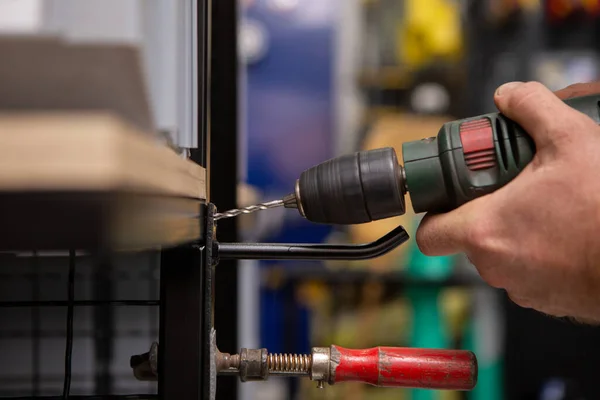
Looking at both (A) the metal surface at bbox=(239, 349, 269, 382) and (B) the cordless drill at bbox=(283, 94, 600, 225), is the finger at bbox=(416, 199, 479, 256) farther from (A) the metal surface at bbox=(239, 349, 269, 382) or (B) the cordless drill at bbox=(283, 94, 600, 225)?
(A) the metal surface at bbox=(239, 349, 269, 382)

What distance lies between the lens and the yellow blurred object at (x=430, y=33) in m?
1.76

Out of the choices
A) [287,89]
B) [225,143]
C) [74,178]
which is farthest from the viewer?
[287,89]

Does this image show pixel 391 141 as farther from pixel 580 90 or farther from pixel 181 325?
pixel 181 325

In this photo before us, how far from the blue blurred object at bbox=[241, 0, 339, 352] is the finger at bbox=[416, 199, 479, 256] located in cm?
140

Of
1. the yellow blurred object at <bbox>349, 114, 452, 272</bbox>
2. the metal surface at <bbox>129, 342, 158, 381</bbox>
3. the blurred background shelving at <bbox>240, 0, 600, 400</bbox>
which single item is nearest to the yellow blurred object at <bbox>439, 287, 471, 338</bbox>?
the blurred background shelving at <bbox>240, 0, 600, 400</bbox>

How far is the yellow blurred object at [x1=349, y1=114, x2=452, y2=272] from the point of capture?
166 centimetres

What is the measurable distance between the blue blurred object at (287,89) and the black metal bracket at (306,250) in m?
1.37

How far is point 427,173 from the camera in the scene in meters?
0.47

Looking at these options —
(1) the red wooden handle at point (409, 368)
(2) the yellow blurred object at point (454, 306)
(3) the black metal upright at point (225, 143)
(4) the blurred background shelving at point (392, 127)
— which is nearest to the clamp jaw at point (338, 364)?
(1) the red wooden handle at point (409, 368)

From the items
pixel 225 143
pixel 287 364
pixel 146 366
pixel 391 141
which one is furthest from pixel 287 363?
pixel 391 141

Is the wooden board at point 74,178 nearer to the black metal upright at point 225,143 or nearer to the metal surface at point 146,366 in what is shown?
the metal surface at point 146,366

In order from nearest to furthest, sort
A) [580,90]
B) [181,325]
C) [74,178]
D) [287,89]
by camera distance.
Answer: [74,178]
[181,325]
[580,90]
[287,89]

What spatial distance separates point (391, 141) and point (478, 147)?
1240 millimetres

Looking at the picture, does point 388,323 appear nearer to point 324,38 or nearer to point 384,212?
point 324,38
